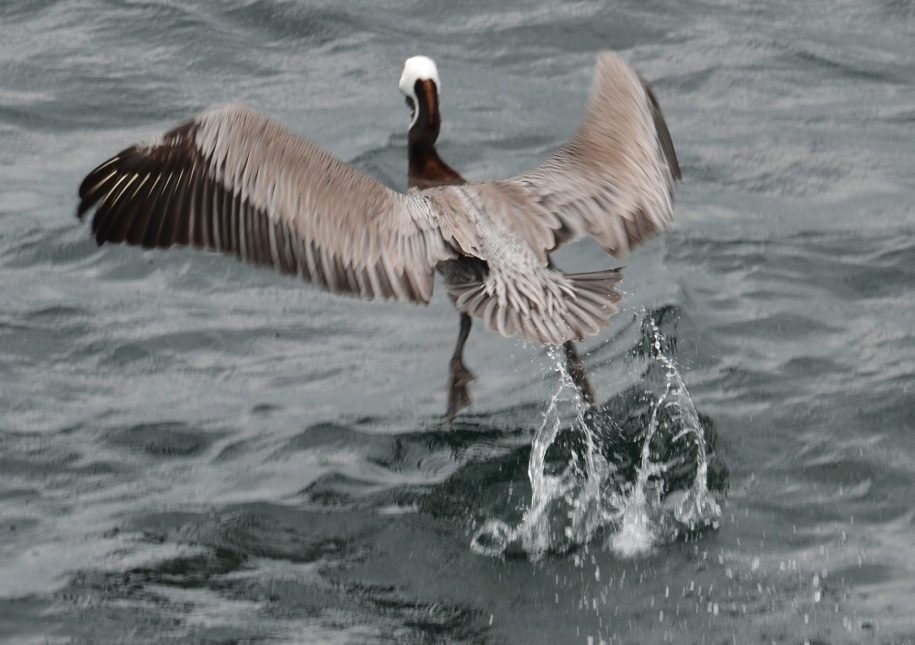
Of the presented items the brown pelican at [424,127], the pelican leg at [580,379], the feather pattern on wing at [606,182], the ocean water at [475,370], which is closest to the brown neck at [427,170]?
the brown pelican at [424,127]

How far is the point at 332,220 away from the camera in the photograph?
22.7 ft

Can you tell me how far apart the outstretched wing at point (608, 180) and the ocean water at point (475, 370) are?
0.83 m

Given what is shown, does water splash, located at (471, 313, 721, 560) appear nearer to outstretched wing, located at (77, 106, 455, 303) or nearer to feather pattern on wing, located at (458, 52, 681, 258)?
feather pattern on wing, located at (458, 52, 681, 258)

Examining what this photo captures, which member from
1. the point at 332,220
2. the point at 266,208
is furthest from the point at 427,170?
the point at 266,208

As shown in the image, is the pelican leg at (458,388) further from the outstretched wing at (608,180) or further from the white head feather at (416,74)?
the white head feather at (416,74)

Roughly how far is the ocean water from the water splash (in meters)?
0.02

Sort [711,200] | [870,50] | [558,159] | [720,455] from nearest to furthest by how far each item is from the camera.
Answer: [720,455] < [558,159] < [711,200] < [870,50]

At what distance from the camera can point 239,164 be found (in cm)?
696

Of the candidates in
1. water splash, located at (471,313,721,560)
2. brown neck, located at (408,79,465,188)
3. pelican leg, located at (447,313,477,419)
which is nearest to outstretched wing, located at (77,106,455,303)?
pelican leg, located at (447,313,477,419)

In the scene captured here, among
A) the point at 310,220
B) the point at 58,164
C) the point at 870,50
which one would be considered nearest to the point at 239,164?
the point at 310,220

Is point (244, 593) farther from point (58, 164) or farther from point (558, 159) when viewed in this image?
point (58, 164)

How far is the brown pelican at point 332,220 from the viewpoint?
6828 mm

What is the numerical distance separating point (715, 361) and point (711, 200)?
6.67 feet

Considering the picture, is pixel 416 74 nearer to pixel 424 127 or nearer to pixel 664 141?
pixel 424 127
